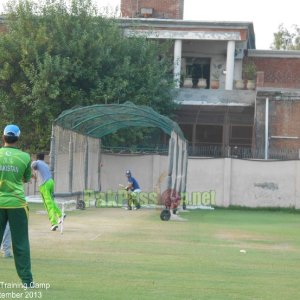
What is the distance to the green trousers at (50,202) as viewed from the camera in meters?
18.5

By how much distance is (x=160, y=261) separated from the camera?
13.4 meters

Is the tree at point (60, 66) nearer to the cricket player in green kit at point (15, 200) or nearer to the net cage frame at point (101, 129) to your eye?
the net cage frame at point (101, 129)

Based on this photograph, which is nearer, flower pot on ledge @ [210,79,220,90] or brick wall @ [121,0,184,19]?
flower pot on ledge @ [210,79,220,90]

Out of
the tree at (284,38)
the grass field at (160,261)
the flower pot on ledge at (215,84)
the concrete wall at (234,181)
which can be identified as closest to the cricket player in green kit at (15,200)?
the grass field at (160,261)

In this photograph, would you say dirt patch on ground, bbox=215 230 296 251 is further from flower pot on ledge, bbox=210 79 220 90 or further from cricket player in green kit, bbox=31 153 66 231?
flower pot on ledge, bbox=210 79 220 90

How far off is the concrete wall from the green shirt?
23023 mm

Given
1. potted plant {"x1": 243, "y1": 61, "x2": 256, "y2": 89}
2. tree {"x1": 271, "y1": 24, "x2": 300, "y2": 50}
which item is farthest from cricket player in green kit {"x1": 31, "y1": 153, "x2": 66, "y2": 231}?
tree {"x1": 271, "y1": 24, "x2": 300, "y2": 50}

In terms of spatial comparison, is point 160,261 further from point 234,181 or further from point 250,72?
point 250,72

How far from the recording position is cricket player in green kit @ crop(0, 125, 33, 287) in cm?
953

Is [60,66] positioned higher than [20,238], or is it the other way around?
[60,66]

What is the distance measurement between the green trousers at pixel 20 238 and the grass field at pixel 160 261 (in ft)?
0.87

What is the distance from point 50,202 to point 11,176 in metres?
8.79

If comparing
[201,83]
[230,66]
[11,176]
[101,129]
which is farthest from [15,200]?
[230,66]

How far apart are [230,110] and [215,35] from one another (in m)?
4.33
